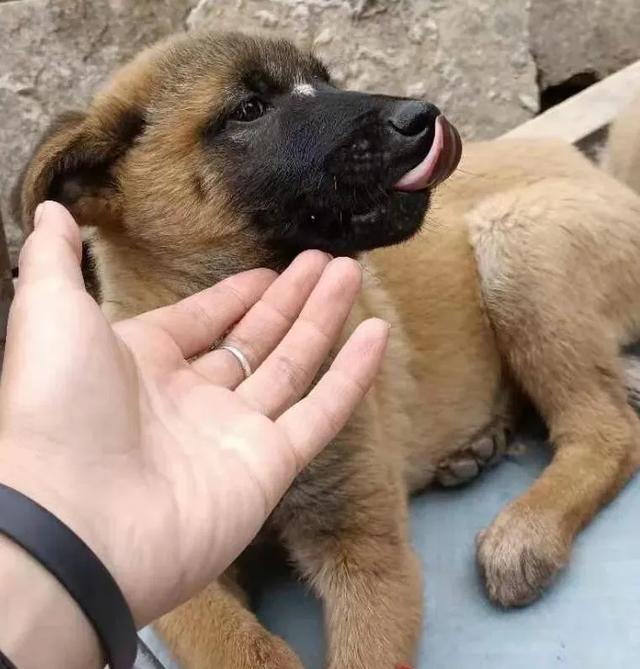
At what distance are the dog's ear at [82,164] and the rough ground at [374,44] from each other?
119cm

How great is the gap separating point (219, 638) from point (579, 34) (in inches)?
158

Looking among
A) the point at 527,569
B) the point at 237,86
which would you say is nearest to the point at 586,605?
the point at 527,569

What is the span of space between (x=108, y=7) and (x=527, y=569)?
2.69 m

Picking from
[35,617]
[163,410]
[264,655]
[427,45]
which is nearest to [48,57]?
[427,45]

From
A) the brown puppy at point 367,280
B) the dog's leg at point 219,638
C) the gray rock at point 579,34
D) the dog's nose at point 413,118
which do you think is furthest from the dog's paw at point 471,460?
the gray rock at point 579,34

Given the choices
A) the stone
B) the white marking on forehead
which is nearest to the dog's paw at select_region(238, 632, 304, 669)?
the white marking on forehead

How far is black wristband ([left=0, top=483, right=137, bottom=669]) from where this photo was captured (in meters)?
1.25

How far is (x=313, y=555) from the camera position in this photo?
2238 mm

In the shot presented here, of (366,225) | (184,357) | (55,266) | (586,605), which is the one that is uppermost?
(55,266)

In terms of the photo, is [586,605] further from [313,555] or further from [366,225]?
[366,225]

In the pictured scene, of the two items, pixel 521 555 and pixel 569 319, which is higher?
pixel 569 319

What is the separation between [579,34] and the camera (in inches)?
196

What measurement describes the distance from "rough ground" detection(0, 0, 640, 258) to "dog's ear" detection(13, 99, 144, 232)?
1.19 metres

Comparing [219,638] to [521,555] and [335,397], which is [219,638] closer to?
[335,397]
